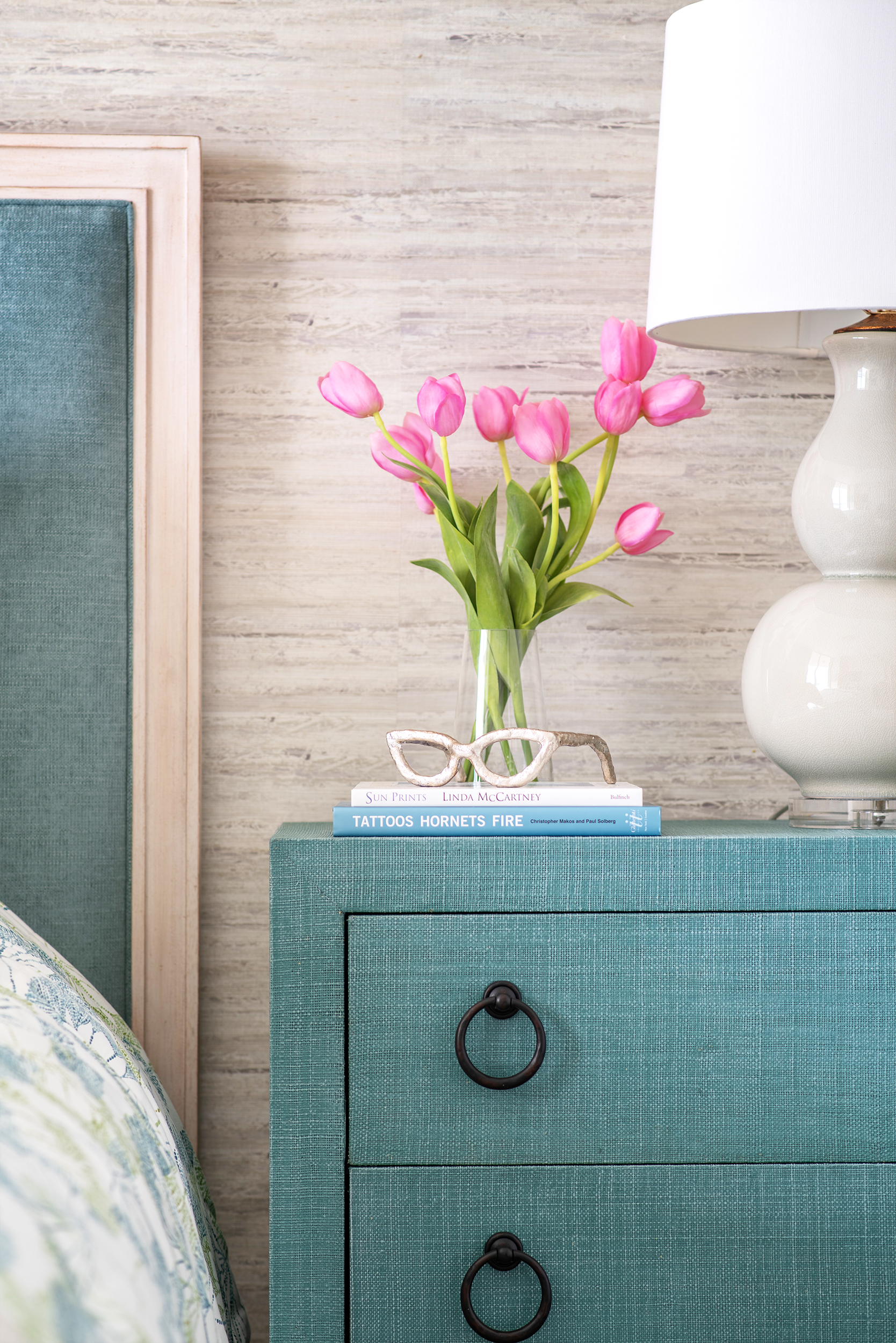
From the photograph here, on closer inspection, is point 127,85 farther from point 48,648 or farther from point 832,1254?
point 832,1254

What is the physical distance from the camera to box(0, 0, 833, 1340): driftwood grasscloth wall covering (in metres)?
1.16

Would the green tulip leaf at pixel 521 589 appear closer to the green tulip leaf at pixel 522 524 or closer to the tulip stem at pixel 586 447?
the green tulip leaf at pixel 522 524

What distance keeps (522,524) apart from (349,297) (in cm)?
35

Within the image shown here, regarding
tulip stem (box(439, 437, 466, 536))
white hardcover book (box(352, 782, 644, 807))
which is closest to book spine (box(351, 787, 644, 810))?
white hardcover book (box(352, 782, 644, 807))

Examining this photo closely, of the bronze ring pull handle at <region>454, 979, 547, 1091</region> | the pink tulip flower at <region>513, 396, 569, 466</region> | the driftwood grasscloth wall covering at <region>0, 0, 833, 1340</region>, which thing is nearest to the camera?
the bronze ring pull handle at <region>454, 979, 547, 1091</region>

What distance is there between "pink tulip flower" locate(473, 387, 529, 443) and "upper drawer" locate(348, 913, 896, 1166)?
0.52 m

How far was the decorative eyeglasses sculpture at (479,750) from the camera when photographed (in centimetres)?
88

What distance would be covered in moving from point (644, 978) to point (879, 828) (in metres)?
0.25

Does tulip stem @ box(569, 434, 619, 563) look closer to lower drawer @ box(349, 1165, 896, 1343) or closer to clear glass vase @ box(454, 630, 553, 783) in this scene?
clear glass vase @ box(454, 630, 553, 783)

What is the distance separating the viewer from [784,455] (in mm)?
1196

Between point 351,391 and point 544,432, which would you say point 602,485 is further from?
point 351,391

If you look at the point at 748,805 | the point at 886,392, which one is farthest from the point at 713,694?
the point at 886,392

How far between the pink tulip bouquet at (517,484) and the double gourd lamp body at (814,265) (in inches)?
2.9

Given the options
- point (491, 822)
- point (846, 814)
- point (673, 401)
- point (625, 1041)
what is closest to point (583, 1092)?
point (625, 1041)
